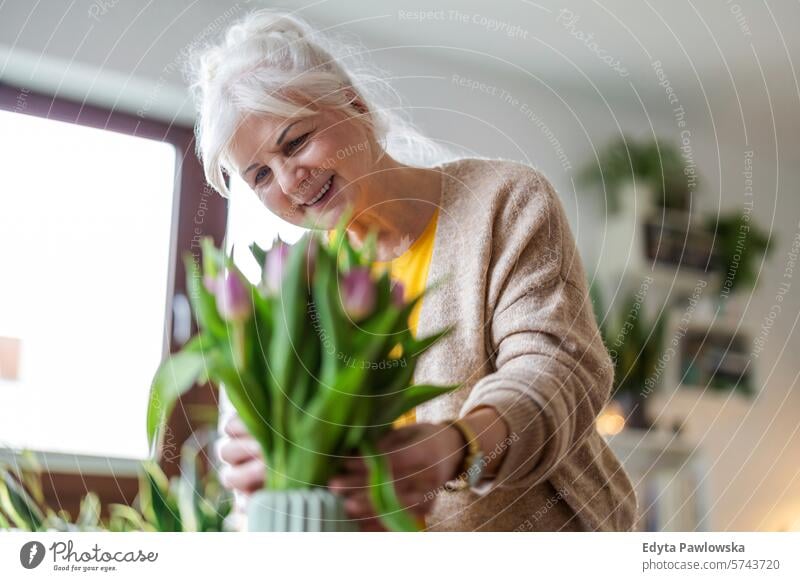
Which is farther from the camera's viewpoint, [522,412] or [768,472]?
[768,472]

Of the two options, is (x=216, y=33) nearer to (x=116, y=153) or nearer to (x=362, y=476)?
(x=116, y=153)

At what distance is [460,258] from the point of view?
537 millimetres

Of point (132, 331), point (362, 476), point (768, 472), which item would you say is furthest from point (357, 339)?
point (768, 472)

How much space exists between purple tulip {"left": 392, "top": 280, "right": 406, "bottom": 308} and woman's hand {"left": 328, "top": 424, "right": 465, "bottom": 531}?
2.4 inches

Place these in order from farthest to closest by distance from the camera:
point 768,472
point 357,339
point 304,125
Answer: point 768,472, point 304,125, point 357,339

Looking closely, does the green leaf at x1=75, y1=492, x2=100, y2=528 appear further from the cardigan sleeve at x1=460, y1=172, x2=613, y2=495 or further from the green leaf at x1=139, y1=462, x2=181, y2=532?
the cardigan sleeve at x1=460, y1=172, x2=613, y2=495

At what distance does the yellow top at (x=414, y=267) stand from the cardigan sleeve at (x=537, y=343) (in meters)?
0.04

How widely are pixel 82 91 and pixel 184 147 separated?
9 cm

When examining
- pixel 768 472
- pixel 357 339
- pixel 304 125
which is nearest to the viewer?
pixel 357 339

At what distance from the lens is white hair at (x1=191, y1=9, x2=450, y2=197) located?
1.69 feet

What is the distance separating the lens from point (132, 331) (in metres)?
0.55

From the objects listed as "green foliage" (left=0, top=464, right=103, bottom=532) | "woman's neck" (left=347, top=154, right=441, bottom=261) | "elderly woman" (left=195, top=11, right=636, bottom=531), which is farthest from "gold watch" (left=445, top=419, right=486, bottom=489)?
"green foliage" (left=0, top=464, right=103, bottom=532)

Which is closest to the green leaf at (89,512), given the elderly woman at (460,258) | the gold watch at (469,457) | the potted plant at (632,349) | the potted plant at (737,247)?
the elderly woman at (460,258)
